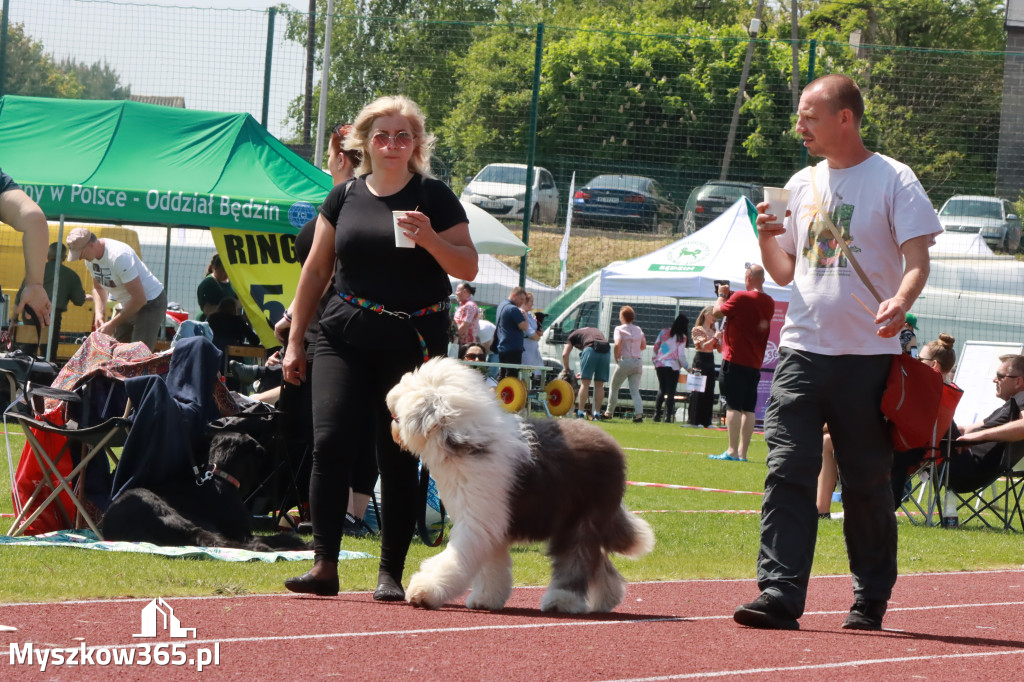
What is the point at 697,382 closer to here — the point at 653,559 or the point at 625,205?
the point at 625,205

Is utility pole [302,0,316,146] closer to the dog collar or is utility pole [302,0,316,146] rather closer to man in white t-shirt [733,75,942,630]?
the dog collar

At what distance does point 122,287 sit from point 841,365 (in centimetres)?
871

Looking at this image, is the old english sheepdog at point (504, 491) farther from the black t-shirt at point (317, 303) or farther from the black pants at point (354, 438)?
the black t-shirt at point (317, 303)

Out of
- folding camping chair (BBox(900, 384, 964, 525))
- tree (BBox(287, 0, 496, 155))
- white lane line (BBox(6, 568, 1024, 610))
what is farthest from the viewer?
tree (BBox(287, 0, 496, 155))

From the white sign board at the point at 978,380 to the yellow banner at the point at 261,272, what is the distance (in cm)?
708

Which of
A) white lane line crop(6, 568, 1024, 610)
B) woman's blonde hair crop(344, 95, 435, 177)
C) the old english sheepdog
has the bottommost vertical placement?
white lane line crop(6, 568, 1024, 610)

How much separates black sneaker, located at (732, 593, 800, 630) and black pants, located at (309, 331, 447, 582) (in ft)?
4.53

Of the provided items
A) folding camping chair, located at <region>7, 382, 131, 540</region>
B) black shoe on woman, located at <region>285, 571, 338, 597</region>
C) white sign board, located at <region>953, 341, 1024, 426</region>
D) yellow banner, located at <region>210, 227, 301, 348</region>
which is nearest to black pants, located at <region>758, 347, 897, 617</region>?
black shoe on woman, located at <region>285, 571, 338, 597</region>

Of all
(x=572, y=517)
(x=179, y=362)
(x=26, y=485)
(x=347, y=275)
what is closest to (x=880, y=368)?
(x=572, y=517)

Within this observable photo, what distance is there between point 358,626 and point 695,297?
15.5 m

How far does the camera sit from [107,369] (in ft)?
23.4

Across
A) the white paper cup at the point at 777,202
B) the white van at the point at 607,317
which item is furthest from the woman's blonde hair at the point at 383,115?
the white van at the point at 607,317

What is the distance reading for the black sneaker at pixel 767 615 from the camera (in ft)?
16.3

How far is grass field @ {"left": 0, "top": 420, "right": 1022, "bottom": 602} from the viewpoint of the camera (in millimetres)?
5430
